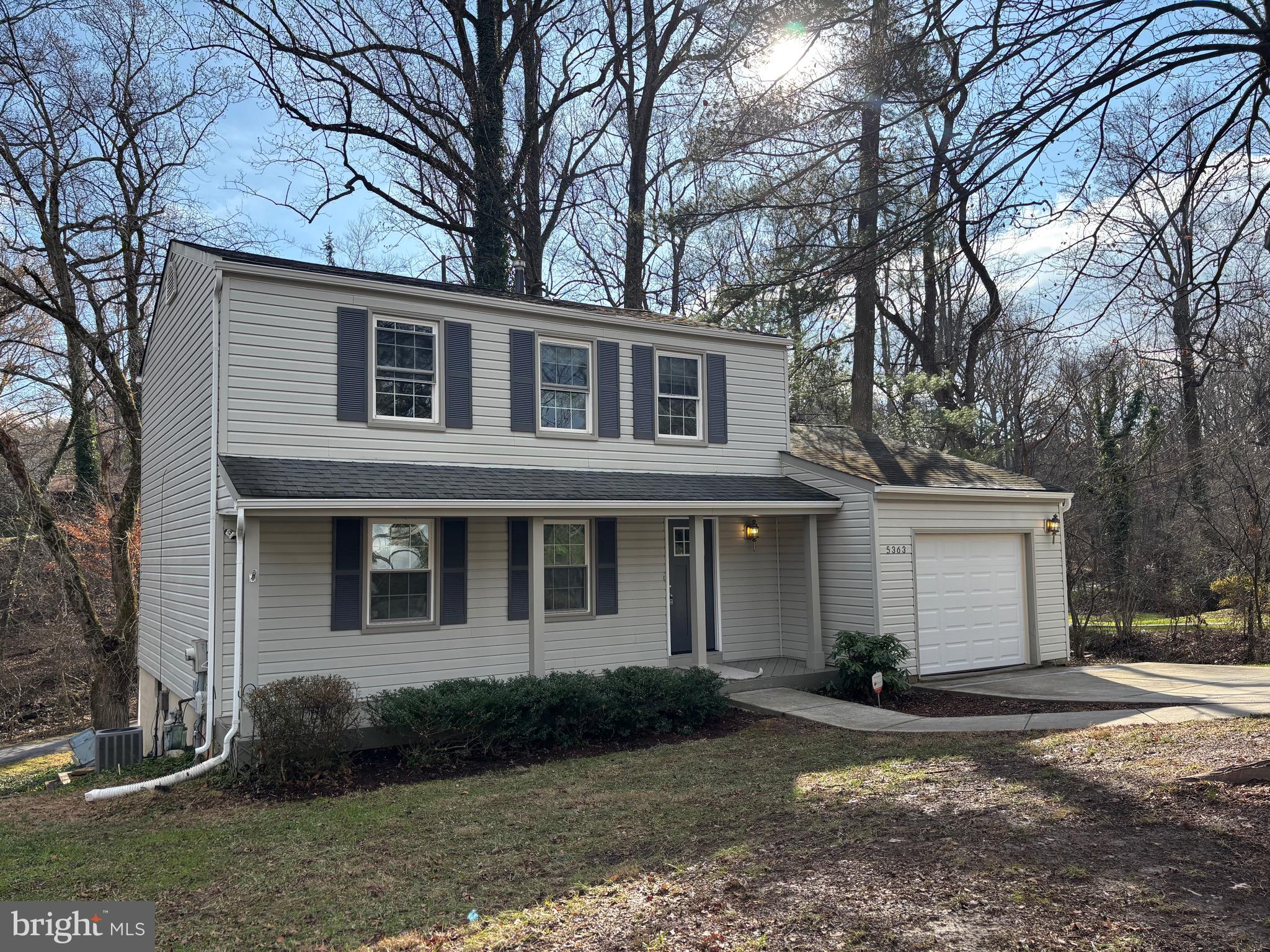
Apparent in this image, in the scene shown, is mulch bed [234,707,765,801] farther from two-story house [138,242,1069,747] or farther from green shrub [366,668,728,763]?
two-story house [138,242,1069,747]

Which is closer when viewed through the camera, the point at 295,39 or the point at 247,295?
the point at 247,295

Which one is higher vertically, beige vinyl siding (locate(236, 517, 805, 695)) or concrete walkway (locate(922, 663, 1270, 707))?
beige vinyl siding (locate(236, 517, 805, 695))

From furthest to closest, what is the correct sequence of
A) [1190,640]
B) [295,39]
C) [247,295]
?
1. [295,39]
2. [1190,640]
3. [247,295]

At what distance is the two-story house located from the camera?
31.3 feet

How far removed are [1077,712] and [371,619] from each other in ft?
26.4

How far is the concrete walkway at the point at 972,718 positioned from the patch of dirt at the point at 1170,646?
5.52 metres

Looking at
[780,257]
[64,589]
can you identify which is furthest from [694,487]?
[64,589]

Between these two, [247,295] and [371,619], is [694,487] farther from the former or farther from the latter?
[247,295]

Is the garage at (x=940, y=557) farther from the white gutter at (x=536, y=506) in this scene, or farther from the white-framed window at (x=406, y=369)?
the white-framed window at (x=406, y=369)

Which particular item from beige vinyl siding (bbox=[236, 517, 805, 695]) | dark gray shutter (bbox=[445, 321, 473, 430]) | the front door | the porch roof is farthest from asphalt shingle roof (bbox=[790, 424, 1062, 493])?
dark gray shutter (bbox=[445, 321, 473, 430])

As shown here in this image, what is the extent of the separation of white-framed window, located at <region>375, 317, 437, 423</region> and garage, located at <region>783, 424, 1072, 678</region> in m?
5.68

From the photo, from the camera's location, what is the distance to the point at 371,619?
32.8 feet

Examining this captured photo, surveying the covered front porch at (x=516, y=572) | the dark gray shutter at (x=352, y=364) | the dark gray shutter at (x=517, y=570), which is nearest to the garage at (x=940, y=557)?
the covered front porch at (x=516, y=572)

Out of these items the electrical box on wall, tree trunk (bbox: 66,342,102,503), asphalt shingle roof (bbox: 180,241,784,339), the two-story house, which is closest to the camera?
the two-story house
